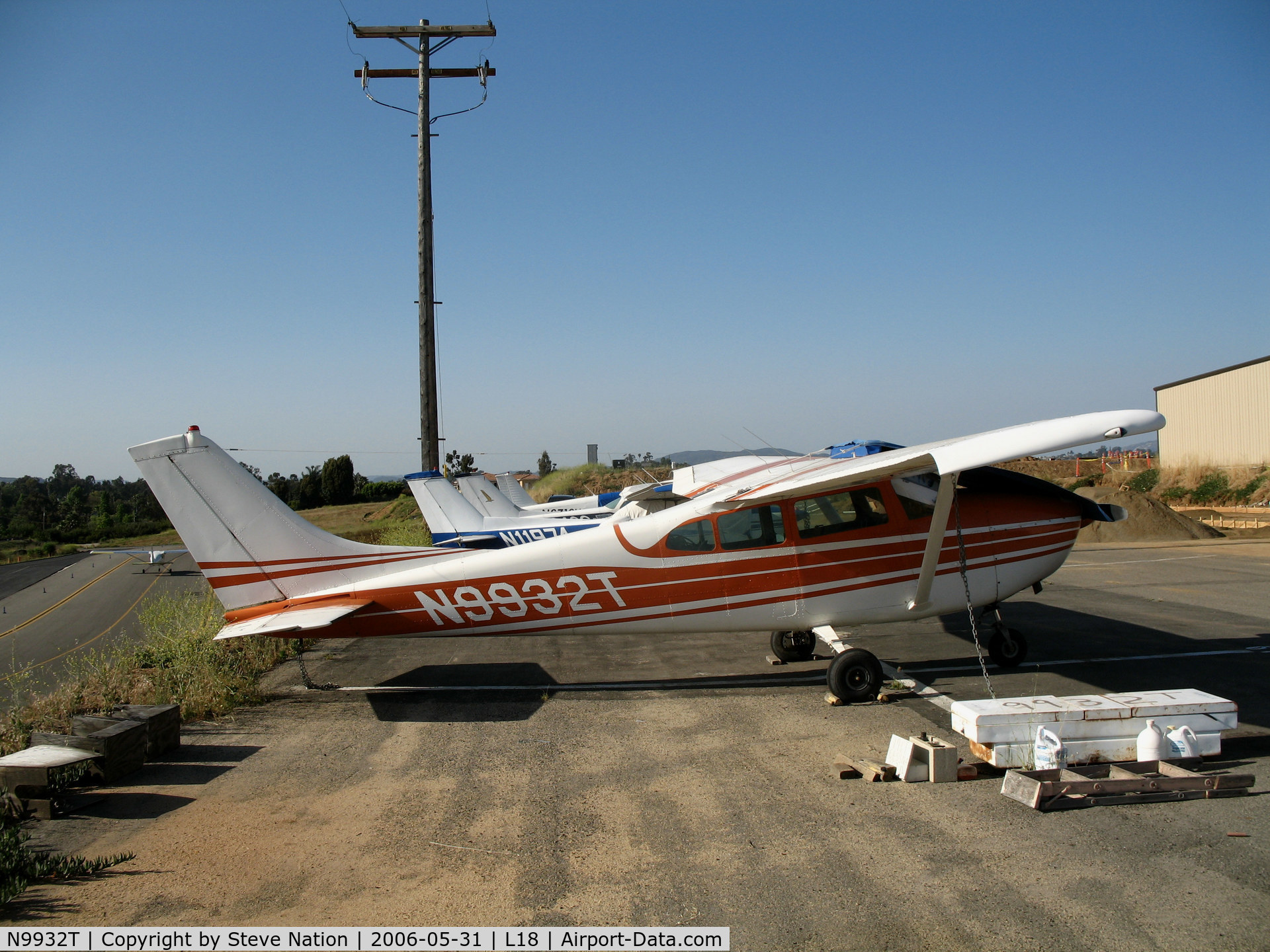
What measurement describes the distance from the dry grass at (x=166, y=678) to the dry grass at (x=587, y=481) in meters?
33.0

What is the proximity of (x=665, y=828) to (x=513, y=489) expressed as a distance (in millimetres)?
20292

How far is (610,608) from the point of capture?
7402mm

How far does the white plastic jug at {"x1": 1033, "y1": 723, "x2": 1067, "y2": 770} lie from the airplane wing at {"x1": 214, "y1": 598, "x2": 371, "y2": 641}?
5984mm

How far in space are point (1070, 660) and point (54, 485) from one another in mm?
136756

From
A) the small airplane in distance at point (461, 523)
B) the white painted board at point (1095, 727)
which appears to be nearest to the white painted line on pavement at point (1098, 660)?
the white painted board at point (1095, 727)

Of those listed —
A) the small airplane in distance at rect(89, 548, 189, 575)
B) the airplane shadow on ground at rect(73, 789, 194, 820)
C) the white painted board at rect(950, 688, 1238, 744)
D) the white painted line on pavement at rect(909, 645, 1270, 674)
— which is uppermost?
the white painted board at rect(950, 688, 1238, 744)

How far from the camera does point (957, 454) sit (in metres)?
5.83

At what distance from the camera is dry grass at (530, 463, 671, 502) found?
44469 millimetres

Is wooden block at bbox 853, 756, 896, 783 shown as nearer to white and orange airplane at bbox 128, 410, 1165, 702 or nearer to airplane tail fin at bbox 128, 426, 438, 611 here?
white and orange airplane at bbox 128, 410, 1165, 702

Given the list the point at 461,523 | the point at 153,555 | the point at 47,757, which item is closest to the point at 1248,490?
the point at 461,523

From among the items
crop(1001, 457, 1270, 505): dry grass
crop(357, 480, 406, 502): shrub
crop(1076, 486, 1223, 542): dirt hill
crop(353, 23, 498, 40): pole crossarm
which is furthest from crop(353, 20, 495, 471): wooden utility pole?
crop(357, 480, 406, 502): shrub

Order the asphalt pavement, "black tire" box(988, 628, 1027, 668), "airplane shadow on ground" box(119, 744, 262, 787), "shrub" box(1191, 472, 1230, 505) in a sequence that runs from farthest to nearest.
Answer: "shrub" box(1191, 472, 1230, 505), the asphalt pavement, "black tire" box(988, 628, 1027, 668), "airplane shadow on ground" box(119, 744, 262, 787)

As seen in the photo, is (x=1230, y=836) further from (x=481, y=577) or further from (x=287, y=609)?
(x=287, y=609)

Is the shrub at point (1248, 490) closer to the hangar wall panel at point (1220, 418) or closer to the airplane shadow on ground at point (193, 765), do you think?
the hangar wall panel at point (1220, 418)
